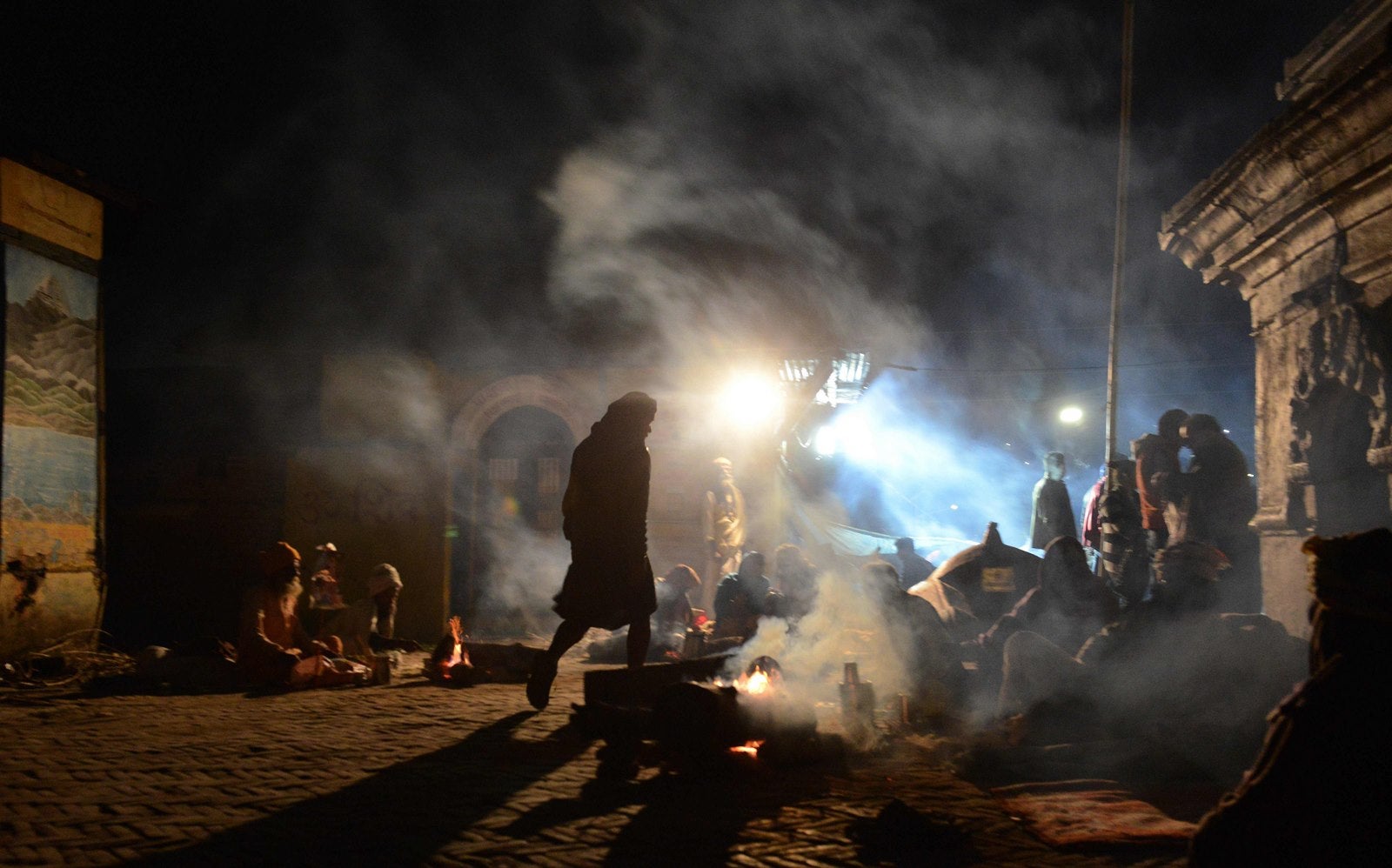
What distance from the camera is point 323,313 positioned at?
627 inches

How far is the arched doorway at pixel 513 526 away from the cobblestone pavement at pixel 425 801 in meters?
9.69

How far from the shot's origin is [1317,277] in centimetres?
574

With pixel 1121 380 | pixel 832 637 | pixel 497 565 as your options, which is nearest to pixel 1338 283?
pixel 832 637

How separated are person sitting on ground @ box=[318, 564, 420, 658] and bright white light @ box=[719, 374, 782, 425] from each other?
7.16 m

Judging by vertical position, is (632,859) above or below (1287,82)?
below

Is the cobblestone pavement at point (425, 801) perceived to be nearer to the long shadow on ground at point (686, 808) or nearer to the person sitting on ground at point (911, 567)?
the long shadow on ground at point (686, 808)

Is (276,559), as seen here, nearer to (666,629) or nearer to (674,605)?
(666,629)

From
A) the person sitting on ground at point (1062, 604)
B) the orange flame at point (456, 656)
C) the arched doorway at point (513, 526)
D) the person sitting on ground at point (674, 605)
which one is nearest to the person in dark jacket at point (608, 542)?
the orange flame at point (456, 656)

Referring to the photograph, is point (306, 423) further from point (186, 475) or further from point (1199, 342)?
point (1199, 342)

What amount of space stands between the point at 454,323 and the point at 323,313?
7.87ft

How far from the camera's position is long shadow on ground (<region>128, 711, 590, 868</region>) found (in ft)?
10.2

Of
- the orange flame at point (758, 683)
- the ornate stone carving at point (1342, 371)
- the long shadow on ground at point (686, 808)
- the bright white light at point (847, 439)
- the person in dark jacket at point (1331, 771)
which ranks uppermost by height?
the bright white light at point (847, 439)

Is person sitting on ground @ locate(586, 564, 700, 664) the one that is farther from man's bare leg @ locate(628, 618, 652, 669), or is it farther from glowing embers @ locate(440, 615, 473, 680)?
man's bare leg @ locate(628, 618, 652, 669)

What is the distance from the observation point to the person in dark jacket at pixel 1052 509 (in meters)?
11.7
